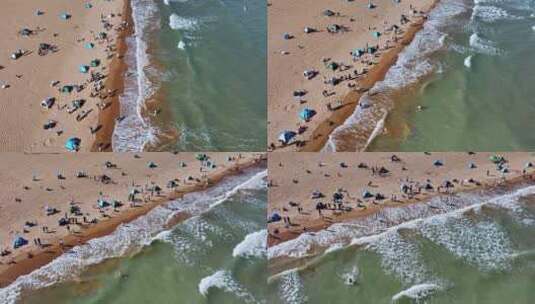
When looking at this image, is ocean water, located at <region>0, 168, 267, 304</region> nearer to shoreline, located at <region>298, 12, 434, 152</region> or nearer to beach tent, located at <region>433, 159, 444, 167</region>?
shoreline, located at <region>298, 12, 434, 152</region>

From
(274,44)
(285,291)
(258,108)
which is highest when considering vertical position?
(274,44)

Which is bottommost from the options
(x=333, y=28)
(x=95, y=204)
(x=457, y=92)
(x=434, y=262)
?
(x=434, y=262)

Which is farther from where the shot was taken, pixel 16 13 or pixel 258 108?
pixel 16 13

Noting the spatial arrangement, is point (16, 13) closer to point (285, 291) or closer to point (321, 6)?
point (321, 6)

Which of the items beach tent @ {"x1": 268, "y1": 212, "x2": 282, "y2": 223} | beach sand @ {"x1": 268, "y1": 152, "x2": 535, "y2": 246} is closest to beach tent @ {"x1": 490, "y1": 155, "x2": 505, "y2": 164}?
beach sand @ {"x1": 268, "y1": 152, "x2": 535, "y2": 246}

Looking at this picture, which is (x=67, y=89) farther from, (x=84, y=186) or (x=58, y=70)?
(x=84, y=186)

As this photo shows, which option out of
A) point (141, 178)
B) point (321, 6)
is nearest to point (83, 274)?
point (141, 178)

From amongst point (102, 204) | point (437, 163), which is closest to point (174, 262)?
point (102, 204)

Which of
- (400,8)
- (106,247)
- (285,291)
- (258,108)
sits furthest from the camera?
(400,8)
